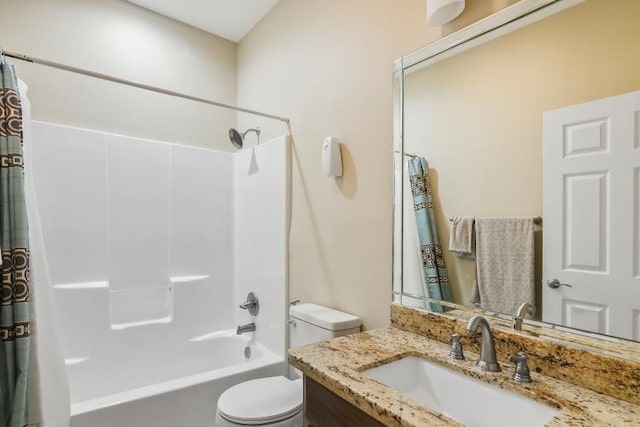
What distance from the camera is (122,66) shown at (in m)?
2.41

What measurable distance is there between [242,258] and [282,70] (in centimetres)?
142

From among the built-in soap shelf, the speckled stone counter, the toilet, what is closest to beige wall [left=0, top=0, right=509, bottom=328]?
the toilet

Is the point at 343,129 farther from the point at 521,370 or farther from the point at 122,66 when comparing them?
the point at 122,66

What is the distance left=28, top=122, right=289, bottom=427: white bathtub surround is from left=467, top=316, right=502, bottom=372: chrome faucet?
1.35 metres

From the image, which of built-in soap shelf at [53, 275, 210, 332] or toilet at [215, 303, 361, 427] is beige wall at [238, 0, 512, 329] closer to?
toilet at [215, 303, 361, 427]

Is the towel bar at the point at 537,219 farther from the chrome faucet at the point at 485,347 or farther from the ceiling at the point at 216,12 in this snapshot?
the ceiling at the point at 216,12

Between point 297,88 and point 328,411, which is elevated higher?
point 297,88

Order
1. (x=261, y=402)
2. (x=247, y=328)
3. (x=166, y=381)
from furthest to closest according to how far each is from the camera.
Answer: (x=247, y=328)
(x=166, y=381)
(x=261, y=402)

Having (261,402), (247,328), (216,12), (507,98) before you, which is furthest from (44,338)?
(216,12)

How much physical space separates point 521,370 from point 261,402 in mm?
1072

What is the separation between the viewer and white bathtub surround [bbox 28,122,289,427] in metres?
2.09

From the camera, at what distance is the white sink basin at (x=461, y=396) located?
858 millimetres

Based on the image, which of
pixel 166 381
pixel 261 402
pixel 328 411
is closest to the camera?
pixel 328 411

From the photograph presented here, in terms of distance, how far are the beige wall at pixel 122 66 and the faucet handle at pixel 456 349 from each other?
2.36m
